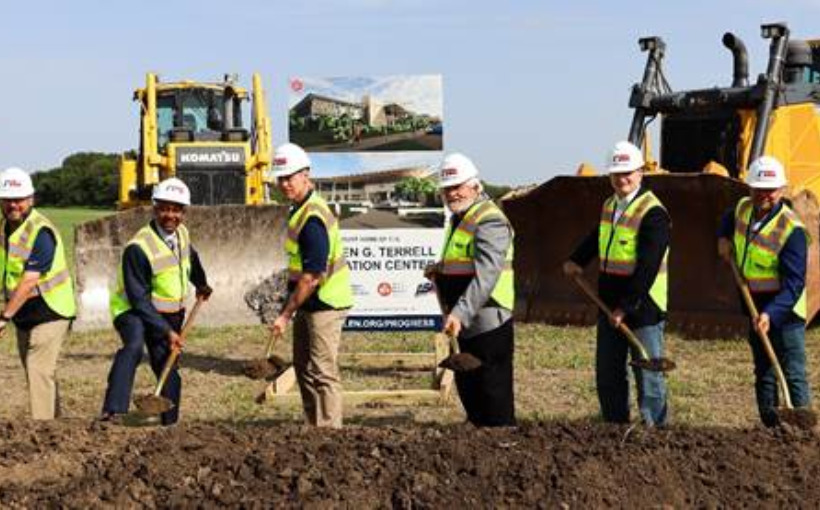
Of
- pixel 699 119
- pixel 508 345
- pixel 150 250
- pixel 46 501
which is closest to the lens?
pixel 46 501

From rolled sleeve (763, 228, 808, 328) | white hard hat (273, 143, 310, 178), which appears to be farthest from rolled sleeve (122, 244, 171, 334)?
rolled sleeve (763, 228, 808, 328)

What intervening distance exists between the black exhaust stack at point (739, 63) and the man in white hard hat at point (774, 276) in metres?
5.52

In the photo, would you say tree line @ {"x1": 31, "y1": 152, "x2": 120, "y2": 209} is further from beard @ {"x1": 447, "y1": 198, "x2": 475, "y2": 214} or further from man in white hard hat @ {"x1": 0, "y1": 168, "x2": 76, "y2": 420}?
beard @ {"x1": 447, "y1": 198, "x2": 475, "y2": 214}

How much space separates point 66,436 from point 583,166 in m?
7.99

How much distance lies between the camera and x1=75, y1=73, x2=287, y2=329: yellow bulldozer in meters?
11.9

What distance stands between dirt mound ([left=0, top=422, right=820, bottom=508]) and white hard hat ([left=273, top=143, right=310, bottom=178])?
1569 millimetres

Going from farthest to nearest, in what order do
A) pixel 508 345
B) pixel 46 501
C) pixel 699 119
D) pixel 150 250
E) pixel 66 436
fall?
pixel 699 119 < pixel 150 250 < pixel 508 345 < pixel 66 436 < pixel 46 501

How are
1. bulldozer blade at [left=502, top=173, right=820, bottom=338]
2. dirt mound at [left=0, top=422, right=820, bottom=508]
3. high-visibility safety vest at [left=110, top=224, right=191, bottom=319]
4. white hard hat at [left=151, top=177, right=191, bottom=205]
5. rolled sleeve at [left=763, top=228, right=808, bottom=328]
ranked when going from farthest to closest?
bulldozer blade at [left=502, top=173, right=820, bottom=338]
high-visibility safety vest at [left=110, top=224, right=191, bottom=319]
white hard hat at [left=151, top=177, right=191, bottom=205]
rolled sleeve at [left=763, top=228, right=808, bottom=328]
dirt mound at [left=0, top=422, right=820, bottom=508]

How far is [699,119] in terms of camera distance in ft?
38.8

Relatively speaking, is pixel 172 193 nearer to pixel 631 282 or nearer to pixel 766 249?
pixel 631 282

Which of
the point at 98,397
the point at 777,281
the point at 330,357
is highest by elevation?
the point at 777,281

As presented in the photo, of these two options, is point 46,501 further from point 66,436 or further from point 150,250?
point 150,250

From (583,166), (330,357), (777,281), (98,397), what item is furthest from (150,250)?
(583,166)

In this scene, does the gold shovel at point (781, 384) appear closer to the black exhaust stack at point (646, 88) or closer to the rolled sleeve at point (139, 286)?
the rolled sleeve at point (139, 286)
